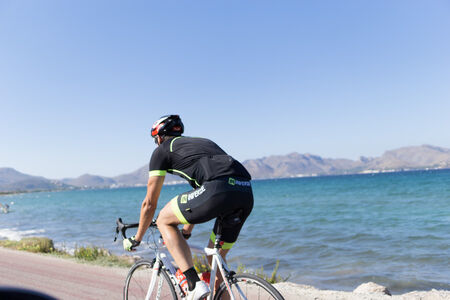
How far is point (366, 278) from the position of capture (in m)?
9.69

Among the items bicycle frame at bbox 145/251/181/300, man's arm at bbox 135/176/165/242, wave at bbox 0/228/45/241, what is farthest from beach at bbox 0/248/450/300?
wave at bbox 0/228/45/241

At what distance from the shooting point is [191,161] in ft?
10.9

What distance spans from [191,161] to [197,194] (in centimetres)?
31

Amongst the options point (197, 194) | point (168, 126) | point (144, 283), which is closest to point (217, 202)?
point (197, 194)

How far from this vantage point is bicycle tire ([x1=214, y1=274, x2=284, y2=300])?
10.0 feet

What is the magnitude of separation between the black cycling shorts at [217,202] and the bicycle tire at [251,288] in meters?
0.47

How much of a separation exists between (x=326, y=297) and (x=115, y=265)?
A: 220 inches

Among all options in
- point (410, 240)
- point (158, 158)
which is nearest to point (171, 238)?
point (158, 158)

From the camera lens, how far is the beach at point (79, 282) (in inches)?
247

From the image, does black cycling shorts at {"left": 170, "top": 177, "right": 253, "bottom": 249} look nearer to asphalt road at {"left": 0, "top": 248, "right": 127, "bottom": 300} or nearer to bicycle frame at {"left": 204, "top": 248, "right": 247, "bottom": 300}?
bicycle frame at {"left": 204, "top": 248, "right": 247, "bottom": 300}

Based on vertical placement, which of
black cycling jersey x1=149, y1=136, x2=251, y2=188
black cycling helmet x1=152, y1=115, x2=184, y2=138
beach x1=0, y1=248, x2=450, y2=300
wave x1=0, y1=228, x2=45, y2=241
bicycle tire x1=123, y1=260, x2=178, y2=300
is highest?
black cycling helmet x1=152, y1=115, x2=184, y2=138

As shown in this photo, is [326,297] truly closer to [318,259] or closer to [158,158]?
[158,158]

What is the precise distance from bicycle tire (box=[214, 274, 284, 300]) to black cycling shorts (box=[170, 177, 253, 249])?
1.53 ft

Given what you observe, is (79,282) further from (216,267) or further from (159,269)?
(216,267)
